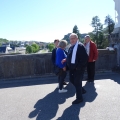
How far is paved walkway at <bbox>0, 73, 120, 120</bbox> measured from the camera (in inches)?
152

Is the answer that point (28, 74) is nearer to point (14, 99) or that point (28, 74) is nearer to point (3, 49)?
point (14, 99)

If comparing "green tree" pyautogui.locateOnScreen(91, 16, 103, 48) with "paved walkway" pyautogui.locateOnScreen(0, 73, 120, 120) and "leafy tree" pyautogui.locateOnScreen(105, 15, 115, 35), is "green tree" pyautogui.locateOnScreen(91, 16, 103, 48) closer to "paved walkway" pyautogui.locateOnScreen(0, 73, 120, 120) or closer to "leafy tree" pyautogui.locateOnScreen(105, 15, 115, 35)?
"leafy tree" pyautogui.locateOnScreen(105, 15, 115, 35)

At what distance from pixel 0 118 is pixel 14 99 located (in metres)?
1.25

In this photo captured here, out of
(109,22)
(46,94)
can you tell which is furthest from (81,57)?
(109,22)

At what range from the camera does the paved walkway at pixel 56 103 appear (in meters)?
3.86

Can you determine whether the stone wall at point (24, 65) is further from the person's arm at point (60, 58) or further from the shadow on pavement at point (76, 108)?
the shadow on pavement at point (76, 108)

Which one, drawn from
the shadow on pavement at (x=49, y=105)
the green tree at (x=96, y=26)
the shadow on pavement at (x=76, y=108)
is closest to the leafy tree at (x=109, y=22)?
the green tree at (x=96, y=26)

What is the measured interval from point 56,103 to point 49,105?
0.21 meters

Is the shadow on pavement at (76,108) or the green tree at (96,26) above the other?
the green tree at (96,26)

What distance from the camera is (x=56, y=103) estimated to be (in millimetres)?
4617

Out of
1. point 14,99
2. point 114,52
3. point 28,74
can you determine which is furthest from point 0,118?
point 114,52

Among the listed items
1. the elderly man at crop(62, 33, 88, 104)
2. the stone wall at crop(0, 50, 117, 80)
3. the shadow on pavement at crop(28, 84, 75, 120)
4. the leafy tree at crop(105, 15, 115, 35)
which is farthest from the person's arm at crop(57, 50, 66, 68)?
the leafy tree at crop(105, 15, 115, 35)

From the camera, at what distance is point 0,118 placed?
3908mm

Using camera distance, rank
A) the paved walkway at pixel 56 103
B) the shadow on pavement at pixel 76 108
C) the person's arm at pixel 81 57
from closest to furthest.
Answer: the shadow on pavement at pixel 76 108
the paved walkway at pixel 56 103
the person's arm at pixel 81 57
